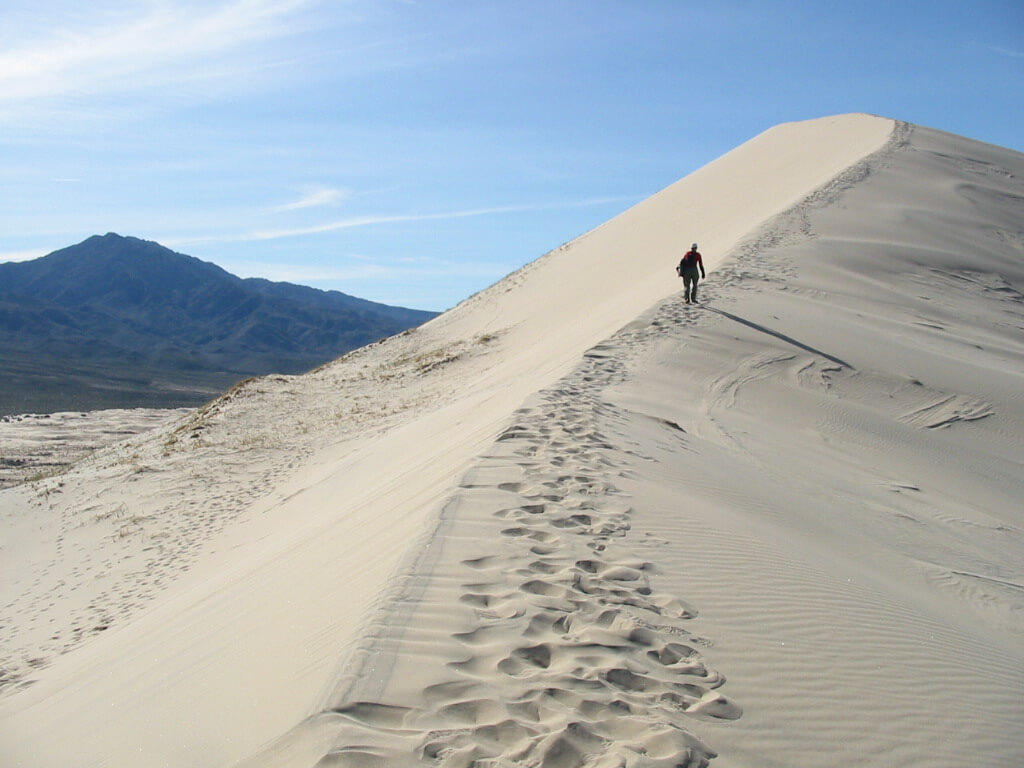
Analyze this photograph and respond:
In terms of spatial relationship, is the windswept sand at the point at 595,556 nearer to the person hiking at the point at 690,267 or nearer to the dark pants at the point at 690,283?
the dark pants at the point at 690,283

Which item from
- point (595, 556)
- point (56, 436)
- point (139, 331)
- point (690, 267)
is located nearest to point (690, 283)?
point (690, 267)

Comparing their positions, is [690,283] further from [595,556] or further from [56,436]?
[56,436]

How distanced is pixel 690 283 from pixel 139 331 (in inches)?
3857

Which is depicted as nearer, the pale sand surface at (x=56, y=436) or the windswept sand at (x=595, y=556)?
the windswept sand at (x=595, y=556)

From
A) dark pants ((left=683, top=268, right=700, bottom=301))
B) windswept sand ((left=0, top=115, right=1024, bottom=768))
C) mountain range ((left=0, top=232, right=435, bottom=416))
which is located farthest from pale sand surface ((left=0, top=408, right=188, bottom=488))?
dark pants ((left=683, top=268, right=700, bottom=301))

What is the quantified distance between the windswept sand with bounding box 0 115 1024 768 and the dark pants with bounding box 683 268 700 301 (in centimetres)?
27

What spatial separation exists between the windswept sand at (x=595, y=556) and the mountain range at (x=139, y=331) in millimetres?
25134

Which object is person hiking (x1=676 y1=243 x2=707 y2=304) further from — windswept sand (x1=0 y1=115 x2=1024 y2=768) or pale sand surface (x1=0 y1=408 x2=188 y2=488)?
pale sand surface (x1=0 y1=408 x2=188 y2=488)

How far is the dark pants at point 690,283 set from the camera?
12680 millimetres

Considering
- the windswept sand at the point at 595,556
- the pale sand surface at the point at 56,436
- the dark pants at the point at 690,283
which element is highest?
the dark pants at the point at 690,283

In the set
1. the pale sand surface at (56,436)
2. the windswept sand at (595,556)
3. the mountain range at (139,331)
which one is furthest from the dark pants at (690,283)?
the mountain range at (139,331)

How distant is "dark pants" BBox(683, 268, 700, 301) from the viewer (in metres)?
12.7

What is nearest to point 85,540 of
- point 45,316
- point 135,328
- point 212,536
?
point 212,536

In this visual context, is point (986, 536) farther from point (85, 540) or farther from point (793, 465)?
point (85, 540)
